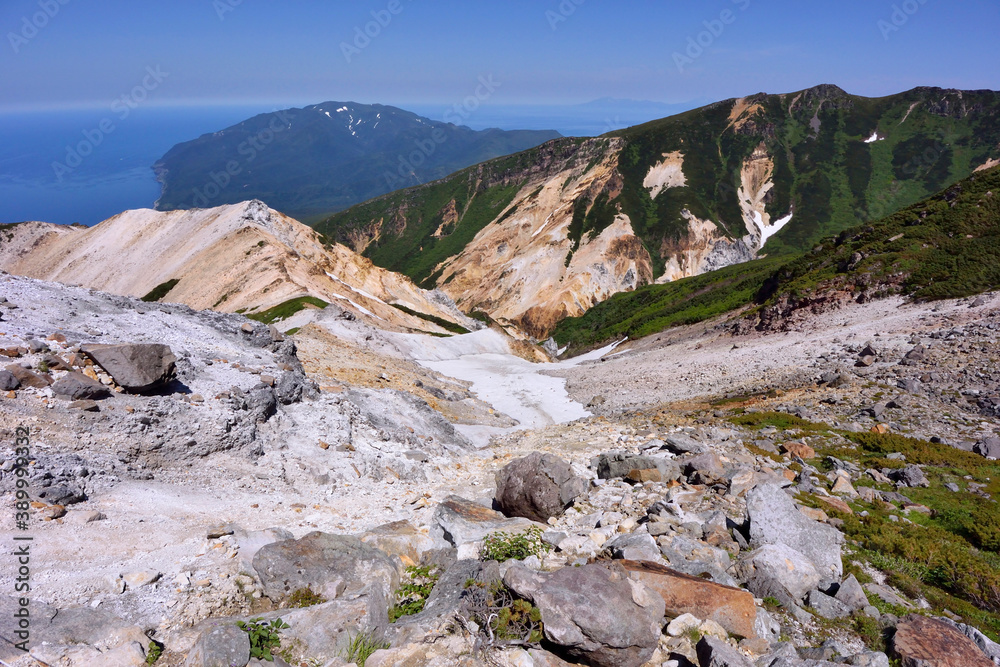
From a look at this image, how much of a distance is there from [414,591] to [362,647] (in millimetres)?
1548

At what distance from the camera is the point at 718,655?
6641 mm

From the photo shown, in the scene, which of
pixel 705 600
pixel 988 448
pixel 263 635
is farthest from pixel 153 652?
pixel 988 448

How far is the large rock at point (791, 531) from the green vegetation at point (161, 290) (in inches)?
2387

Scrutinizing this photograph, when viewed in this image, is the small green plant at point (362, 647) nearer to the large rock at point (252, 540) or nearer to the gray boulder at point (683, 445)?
the large rock at point (252, 540)

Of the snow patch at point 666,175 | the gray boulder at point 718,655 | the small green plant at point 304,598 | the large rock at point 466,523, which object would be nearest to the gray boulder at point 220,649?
the small green plant at point 304,598

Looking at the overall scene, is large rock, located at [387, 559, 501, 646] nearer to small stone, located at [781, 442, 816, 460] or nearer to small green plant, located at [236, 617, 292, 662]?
small green plant, located at [236, 617, 292, 662]

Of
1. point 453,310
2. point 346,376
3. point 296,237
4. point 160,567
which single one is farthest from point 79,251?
point 160,567

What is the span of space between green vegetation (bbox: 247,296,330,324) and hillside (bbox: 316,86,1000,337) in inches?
2776

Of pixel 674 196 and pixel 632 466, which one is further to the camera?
pixel 674 196

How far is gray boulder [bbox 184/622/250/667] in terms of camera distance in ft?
21.1

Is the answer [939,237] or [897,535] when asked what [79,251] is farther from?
[939,237]

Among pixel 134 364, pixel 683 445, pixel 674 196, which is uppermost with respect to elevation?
pixel 674 196

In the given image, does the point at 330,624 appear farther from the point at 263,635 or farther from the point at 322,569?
the point at 322,569

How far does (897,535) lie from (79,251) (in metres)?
90.7
